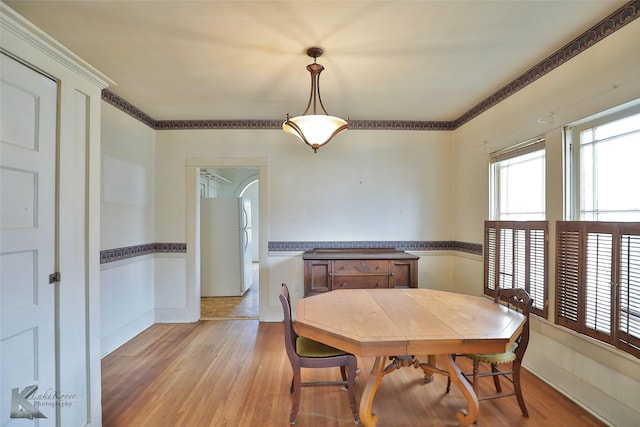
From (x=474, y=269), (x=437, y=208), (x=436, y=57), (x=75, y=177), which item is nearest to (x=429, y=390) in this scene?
(x=474, y=269)

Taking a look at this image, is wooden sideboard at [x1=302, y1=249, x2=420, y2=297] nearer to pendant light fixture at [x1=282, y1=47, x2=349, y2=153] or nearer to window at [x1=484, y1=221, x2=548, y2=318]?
window at [x1=484, y1=221, x2=548, y2=318]

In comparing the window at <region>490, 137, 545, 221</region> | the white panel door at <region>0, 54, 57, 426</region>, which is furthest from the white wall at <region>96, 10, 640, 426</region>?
the white panel door at <region>0, 54, 57, 426</region>

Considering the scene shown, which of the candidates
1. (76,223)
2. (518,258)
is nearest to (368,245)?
(518,258)

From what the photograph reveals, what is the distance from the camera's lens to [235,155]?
3936mm

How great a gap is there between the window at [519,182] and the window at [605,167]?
0.29m

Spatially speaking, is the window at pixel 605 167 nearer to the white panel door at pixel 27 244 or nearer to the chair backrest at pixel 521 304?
the chair backrest at pixel 521 304

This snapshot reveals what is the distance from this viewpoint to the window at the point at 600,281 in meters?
1.76

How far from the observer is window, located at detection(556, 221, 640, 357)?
1765mm

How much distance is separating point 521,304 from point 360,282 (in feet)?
5.03

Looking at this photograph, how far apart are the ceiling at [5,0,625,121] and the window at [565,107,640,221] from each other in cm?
67

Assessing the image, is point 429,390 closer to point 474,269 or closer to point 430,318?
point 430,318

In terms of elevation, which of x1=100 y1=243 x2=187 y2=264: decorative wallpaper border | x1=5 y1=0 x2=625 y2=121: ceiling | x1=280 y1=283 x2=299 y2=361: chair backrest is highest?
x1=5 y1=0 x2=625 y2=121: ceiling

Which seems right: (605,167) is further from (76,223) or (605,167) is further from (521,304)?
(76,223)

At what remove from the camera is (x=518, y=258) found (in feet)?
8.90
